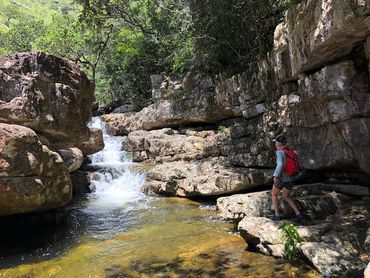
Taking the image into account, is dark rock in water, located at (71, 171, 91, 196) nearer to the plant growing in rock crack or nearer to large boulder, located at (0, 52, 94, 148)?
large boulder, located at (0, 52, 94, 148)

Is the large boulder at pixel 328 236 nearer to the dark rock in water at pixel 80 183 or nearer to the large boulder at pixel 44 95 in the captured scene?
the large boulder at pixel 44 95

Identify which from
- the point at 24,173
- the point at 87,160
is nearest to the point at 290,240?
the point at 24,173

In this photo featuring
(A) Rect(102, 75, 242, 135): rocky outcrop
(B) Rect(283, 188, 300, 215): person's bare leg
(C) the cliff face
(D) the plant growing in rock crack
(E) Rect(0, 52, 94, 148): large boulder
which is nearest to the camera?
(D) the plant growing in rock crack

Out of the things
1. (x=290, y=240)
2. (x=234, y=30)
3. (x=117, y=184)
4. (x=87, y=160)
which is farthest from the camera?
(x=87, y=160)

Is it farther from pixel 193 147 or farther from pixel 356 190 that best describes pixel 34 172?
pixel 193 147

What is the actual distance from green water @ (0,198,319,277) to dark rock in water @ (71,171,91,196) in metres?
3.71

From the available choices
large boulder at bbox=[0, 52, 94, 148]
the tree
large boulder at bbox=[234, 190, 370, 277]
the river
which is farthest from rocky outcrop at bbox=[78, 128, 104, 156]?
the tree

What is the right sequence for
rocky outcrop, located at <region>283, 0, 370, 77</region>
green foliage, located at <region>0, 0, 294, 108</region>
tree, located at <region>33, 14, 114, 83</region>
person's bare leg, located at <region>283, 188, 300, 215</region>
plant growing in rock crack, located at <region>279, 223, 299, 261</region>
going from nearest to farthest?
plant growing in rock crack, located at <region>279, 223, 299, 261</region>
rocky outcrop, located at <region>283, 0, 370, 77</region>
person's bare leg, located at <region>283, 188, 300, 215</region>
green foliage, located at <region>0, 0, 294, 108</region>
tree, located at <region>33, 14, 114, 83</region>

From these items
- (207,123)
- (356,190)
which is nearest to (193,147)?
(207,123)

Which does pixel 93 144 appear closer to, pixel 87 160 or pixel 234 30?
pixel 87 160

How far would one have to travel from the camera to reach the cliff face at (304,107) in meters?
7.67

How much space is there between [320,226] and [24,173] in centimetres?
641

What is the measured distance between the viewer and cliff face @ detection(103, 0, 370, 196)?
7672mm

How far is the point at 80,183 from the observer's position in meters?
14.9
